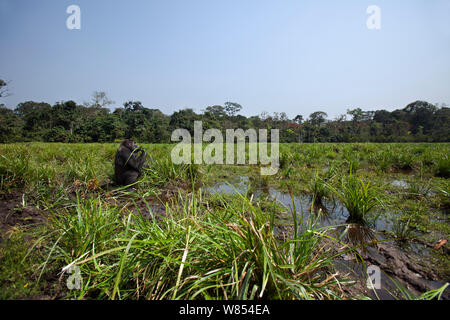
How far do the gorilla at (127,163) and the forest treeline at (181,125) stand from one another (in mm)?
19166

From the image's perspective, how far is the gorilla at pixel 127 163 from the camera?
10.4 ft

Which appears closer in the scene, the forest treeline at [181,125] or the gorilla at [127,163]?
the gorilla at [127,163]

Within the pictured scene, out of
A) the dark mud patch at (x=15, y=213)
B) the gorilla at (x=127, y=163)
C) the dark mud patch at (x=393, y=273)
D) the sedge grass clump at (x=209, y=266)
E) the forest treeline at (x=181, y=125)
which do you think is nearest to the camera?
the sedge grass clump at (x=209, y=266)

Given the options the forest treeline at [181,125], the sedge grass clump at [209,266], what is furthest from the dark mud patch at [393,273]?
the forest treeline at [181,125]

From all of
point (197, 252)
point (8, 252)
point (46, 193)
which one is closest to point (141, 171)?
point (46, 193)

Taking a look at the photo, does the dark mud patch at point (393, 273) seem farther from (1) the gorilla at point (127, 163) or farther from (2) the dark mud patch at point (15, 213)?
(1) the gorilla at point (127, 163)

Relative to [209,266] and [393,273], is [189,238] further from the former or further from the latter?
[393,273]

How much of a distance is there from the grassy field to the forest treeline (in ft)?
65.7

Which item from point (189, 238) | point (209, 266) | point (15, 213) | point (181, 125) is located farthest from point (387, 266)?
point (181, 125)

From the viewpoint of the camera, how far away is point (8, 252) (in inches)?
48.3

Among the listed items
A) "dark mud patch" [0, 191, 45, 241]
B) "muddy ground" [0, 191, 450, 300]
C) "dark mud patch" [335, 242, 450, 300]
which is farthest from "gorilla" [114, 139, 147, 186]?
"dark mud patch" [335, 242, 450, 300]

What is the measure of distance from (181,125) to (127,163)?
26.8 meters

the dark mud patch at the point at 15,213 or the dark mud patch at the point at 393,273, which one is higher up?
the dark mud patch at the point at 15,213

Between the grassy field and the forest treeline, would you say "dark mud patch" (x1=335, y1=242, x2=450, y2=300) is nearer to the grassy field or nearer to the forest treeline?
the grassy field
